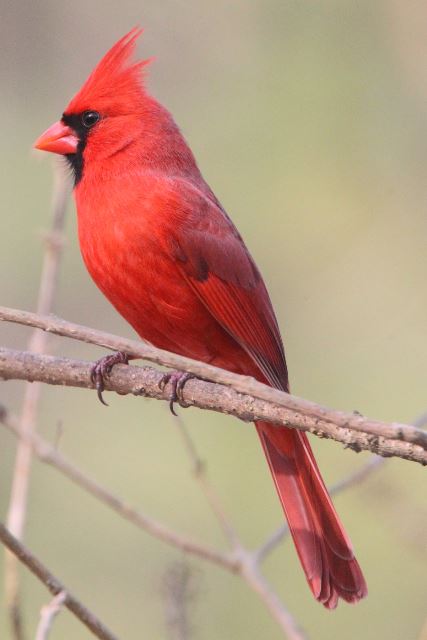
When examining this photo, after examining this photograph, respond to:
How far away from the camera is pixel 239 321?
328cm

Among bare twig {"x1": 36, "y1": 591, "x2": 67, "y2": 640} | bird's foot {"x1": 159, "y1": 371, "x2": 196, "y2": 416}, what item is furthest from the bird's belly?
bare twig {"x1": 36, "y1": 591, "x2": 67, "y2": 640}

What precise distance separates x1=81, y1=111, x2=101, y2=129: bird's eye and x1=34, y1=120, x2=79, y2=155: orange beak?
0.05 m

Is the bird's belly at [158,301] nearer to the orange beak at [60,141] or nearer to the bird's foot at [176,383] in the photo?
the bird's foot at [176,383]

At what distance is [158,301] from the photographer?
3156 millimetres

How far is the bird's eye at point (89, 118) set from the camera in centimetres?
354

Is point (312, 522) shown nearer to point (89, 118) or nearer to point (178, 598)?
point (178, 598)

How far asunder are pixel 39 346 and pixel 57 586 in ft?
3.06

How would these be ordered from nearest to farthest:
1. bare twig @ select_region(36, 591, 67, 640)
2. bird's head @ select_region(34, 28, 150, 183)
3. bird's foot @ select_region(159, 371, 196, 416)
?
bare twig @ select_region(36, 591, 67, 640)
bird's foot @ select_region(159, 371, 196, 416)
bird's head @ select_region(34, 28, 150, 183)

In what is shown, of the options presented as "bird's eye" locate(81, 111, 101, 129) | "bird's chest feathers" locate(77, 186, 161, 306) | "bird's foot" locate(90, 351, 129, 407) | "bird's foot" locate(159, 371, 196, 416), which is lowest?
"bird's foot" locate(159, 371, 196, 416)

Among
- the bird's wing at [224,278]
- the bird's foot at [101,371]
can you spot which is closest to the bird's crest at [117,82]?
the bird's wing at [224,278]

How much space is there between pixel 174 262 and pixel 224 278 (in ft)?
0.67

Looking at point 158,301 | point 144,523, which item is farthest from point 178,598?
point 158,301

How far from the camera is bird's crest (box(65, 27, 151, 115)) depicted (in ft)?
11.5

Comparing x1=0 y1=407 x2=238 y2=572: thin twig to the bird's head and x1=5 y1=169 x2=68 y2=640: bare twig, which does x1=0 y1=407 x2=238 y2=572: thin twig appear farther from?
the bird's head
